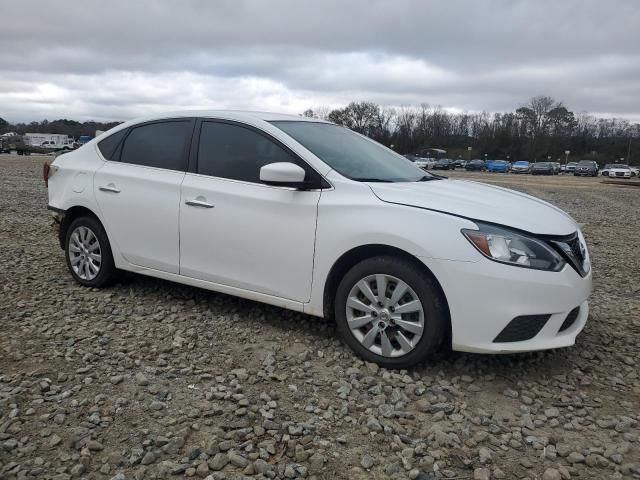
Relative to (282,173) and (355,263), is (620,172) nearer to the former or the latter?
(355,263)

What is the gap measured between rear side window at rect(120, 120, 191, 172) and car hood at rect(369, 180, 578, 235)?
1730 millimetres

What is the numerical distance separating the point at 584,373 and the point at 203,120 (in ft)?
11.1

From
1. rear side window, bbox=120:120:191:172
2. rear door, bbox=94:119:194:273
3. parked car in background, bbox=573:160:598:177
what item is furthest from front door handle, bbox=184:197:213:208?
parked car in background, bbox=573:160:598:177

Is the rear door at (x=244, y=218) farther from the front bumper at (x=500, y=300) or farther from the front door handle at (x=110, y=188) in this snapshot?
the front bumper at (x=500, y=300)

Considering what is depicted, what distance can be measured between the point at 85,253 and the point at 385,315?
3016 mm

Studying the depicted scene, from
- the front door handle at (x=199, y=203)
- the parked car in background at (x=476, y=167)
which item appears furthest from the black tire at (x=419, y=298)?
the parked car in background at (x=476, y=167)

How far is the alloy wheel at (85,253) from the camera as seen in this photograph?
4992 mm

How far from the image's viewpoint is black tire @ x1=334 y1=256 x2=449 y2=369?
11.0 ft

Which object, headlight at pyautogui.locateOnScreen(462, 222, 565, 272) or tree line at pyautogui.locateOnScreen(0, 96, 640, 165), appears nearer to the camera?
headlight at pyautogui.locateOnScreen(462, 222, 565, 272)

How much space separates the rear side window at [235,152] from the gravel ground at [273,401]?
118 cm

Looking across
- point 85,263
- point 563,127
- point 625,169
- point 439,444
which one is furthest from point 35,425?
point 563,127

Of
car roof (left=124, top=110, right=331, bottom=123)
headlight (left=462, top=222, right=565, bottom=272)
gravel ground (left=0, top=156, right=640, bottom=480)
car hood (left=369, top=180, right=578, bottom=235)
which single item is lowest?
gravel ground (left=0, top=156, right=640, bottom=480)

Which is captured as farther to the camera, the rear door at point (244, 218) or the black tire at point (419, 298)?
the rear door at point (244, 218)

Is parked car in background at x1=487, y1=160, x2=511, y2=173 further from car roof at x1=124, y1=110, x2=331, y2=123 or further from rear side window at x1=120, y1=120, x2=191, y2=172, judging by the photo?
rear side window at x1=120, y1=120, x2=191, y2=172
